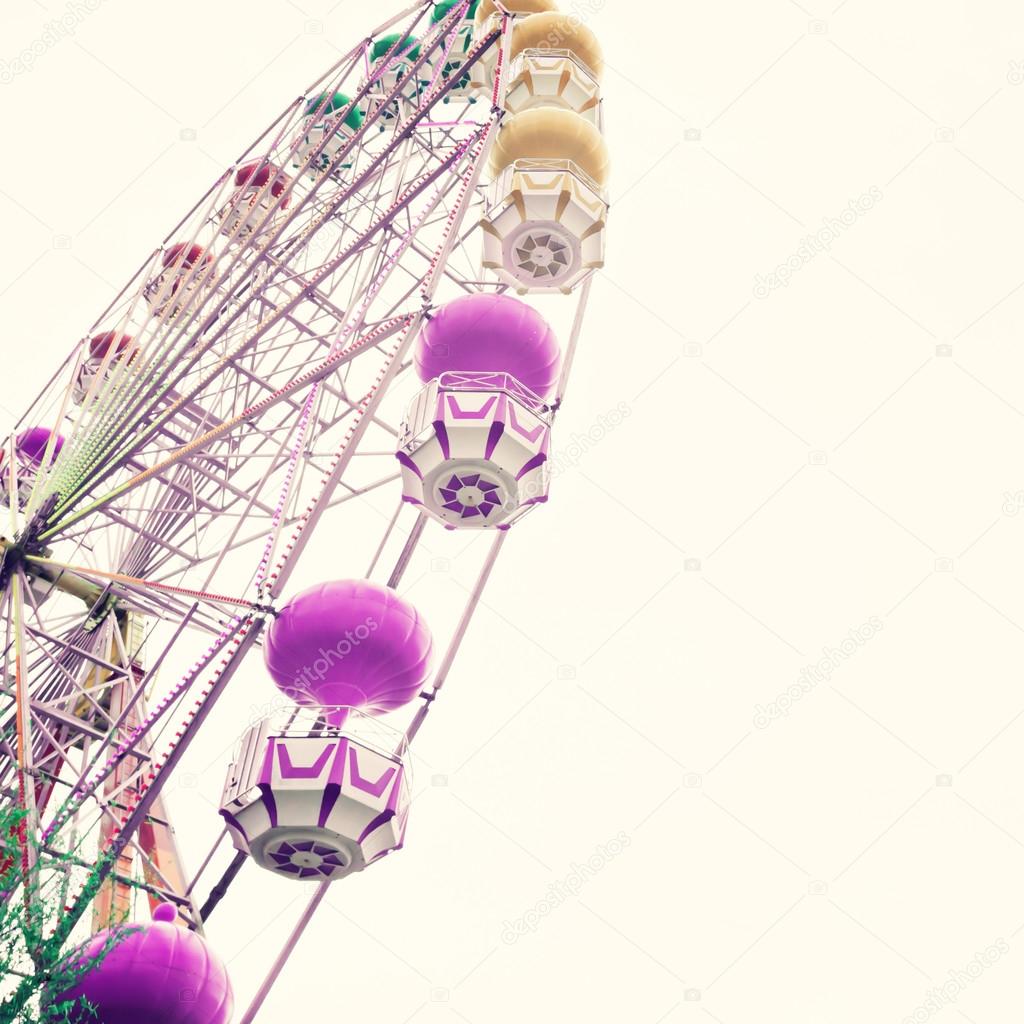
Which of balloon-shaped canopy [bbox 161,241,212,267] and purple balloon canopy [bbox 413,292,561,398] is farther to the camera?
balloon-shaped canopy [bbox 161,241,212,267]

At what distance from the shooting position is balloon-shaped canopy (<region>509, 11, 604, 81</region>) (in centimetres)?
1634

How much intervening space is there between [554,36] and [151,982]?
11.6 m

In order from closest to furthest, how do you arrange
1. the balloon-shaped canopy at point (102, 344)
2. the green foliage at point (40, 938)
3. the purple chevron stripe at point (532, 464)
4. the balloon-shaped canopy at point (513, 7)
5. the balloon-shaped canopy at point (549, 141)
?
the green foliage at point (40, 938), the purple chevron stripe at point (532, 464), the balloon-shaped canopy at point (549, 141), the balloon-shaped canopy at point (513, 7), the balloon-shaped canopy at point (102, 344)

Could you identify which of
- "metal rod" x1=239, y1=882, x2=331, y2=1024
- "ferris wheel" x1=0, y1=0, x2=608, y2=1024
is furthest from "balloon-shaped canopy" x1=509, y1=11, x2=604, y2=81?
"metal rod" x1=239, y1=882, x2=331, y2=1024

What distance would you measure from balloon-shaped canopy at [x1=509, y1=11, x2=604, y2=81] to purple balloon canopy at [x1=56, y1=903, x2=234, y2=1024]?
35.9 ft

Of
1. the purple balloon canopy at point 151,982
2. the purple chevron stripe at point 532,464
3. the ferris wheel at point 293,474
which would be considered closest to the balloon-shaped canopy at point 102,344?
the ferris wheel at point 293,474

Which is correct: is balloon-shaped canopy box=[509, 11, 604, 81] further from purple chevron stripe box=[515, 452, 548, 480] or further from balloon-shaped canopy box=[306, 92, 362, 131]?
purple chevron stripe box=[515, 452, 548, 480]

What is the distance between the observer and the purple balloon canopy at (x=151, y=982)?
9539 mm

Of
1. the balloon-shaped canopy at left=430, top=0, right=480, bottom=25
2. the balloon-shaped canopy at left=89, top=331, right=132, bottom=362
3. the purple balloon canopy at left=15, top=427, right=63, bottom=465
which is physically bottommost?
the purple balloon canopy at left=15, top=427, right=63, bottom=465

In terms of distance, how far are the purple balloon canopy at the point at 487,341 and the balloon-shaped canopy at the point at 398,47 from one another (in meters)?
5.25

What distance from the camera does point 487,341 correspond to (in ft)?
44.9

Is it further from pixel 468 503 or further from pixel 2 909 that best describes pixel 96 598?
pixel 2 909

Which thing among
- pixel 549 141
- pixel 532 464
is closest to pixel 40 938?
pixel 532 464

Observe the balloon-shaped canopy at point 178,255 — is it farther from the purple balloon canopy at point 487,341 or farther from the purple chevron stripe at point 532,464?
the purple chevron stripe at point 532,464
